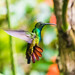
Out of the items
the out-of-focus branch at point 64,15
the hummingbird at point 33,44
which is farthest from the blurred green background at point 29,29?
the hummingbird at point 33,44

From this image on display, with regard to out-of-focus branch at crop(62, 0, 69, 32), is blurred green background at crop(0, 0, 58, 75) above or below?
below

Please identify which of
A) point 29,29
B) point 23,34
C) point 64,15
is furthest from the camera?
point 29,29

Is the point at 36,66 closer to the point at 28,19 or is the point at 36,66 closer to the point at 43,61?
the point at 43,61

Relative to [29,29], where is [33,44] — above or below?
above

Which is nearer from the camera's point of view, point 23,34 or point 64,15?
point 23,34

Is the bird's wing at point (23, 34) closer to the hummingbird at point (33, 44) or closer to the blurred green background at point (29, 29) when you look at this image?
the hummingbird at point (33, 44)

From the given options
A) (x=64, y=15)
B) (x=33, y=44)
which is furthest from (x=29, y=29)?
(x=33, y=44)

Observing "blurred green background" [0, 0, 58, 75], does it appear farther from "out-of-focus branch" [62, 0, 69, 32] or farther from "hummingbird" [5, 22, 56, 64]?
"hummingbird" [5, 22, 56, 64]

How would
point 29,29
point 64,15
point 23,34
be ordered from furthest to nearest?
→ point 29,29 < point 64,15 < point 23,34

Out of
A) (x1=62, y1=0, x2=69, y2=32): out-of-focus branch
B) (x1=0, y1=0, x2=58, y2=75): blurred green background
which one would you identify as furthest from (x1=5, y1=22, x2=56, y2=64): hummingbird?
(x1=0, y1=0, x2=58, y2=75): blurred green background

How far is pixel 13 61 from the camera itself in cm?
68

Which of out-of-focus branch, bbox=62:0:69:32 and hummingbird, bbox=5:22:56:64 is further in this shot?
out-of-focus branch, bbox=62:0:69:32

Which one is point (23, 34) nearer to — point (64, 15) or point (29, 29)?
point (64, 15)

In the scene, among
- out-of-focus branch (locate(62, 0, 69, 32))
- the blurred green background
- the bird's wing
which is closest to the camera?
the bird's wing
